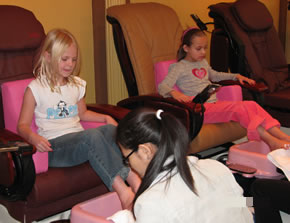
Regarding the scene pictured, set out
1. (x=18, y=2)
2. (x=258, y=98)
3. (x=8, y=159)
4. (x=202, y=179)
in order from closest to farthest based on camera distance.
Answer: (x=202, y=179) → (x=8, y=159) → (x=18, y=2) → (x=258, y=98)

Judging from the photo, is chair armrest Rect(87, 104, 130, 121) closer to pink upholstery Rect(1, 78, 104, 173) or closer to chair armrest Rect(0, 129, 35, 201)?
pink upholstery Rect(1, 78, 104, 173)

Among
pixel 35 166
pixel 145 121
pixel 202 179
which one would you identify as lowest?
pixel 35 166

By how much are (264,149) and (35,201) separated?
4.62ft

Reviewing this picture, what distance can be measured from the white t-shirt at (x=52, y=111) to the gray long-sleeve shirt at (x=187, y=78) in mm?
824

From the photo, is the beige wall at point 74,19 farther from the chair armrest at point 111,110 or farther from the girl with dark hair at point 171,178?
the girl with dark hair at point 171,178

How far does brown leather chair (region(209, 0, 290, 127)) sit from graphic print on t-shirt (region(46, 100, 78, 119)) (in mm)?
1615

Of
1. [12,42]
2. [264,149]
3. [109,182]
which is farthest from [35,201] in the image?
[264,149]

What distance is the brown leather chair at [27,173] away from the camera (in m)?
2.08

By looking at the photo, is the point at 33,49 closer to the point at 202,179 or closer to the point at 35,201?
the point at 35,201

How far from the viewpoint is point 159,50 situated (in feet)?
10.8

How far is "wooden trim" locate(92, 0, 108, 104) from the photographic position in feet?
11.5

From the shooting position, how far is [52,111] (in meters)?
2.37

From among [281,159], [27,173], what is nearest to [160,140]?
[27,173]

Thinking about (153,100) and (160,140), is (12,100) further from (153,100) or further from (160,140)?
(160,140)
